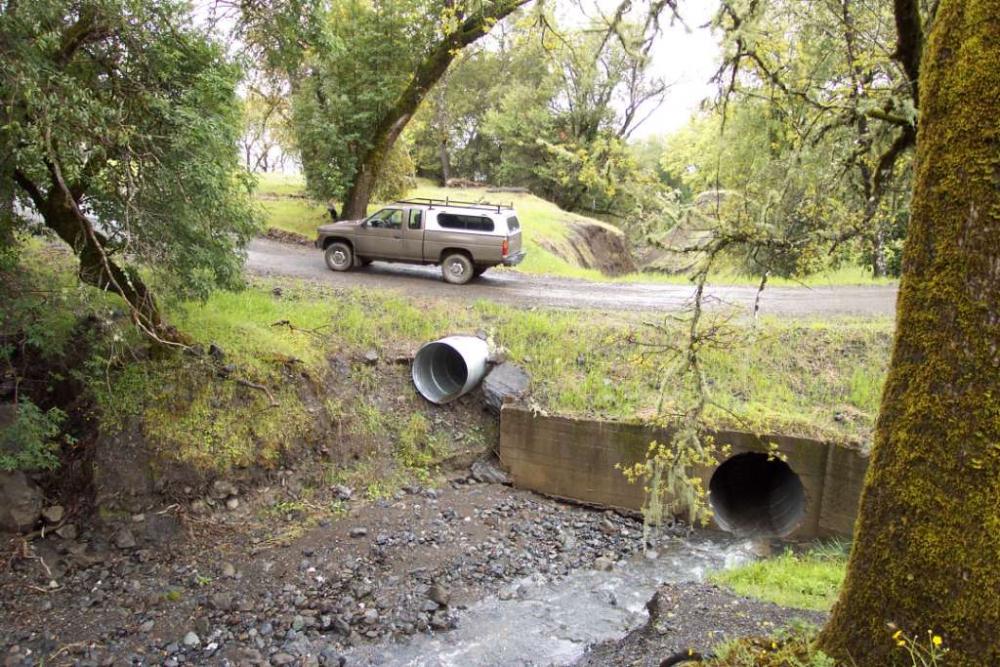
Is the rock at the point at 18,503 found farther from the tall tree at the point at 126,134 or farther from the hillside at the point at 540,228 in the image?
the hillside at the point at 540,228

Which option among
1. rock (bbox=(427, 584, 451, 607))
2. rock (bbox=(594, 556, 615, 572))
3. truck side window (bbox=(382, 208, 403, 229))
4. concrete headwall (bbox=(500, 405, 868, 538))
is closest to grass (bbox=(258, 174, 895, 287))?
truck side window (bbox=(382, 208, 403, 229))

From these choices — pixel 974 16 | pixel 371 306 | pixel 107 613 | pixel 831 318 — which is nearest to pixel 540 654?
pixel 107 613

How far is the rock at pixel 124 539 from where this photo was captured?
9078 millimetres

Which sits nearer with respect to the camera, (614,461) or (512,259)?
(614,461)

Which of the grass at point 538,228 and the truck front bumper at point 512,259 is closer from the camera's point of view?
the truck front bumper at point 512,259

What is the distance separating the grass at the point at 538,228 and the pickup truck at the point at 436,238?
8.57 feet

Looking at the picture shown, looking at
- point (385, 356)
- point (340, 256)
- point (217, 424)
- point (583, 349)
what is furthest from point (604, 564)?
point (340, 256)

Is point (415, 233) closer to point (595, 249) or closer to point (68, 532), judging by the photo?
point (68, 532)

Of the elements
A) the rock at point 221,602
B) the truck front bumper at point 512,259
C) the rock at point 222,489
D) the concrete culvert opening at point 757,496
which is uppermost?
the truck front bumper at point 512,259

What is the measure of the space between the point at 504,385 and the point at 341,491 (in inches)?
139

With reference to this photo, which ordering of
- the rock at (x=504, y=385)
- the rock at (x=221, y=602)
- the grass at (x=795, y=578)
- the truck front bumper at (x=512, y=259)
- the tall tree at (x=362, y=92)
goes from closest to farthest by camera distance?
the grass at (x=795, y=578)
the rock at (x=221, y=602)
the rock at (x=504, y=385)
the truck front bumper at (x=512, y=259)
the tall tree at (x=362, y=92)

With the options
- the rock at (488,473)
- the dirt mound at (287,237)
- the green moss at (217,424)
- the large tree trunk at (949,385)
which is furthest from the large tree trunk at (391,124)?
the large tree trunk at (949,385)

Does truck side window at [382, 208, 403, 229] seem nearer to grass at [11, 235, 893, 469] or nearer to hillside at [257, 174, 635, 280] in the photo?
grass at [11, 235, 893, 469]

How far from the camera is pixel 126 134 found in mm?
7375
